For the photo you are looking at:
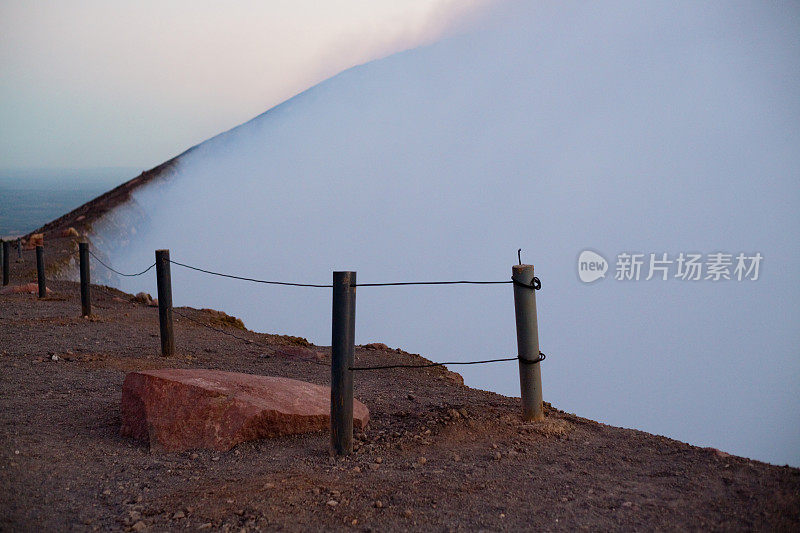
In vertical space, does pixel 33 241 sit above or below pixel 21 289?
Answer: above

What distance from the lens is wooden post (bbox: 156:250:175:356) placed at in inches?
281

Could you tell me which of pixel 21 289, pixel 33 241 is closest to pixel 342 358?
pixel 21 289

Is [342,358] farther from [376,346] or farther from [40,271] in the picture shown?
[40,271]

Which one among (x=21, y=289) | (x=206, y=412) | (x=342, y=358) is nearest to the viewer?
(x=342, y=358)

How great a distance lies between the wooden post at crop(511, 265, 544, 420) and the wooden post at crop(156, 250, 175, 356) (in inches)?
164

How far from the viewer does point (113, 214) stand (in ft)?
65.9

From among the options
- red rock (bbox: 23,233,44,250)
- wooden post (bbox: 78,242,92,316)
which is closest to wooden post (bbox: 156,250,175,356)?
wooden post (bbox: 78,242,92,316)

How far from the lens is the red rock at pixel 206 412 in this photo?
A: 4316mm

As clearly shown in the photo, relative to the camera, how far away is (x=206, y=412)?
4.35m

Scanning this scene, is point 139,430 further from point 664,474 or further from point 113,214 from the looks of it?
point 113,214

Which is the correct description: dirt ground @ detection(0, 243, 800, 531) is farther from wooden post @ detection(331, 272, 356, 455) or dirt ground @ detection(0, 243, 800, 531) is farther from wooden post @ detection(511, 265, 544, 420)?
wooden post @ detection(511, 265, 544, 420)

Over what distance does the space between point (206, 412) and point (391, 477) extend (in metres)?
1.35

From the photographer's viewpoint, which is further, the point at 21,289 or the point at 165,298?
the point at 21,289

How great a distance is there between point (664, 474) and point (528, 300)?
129 cm
